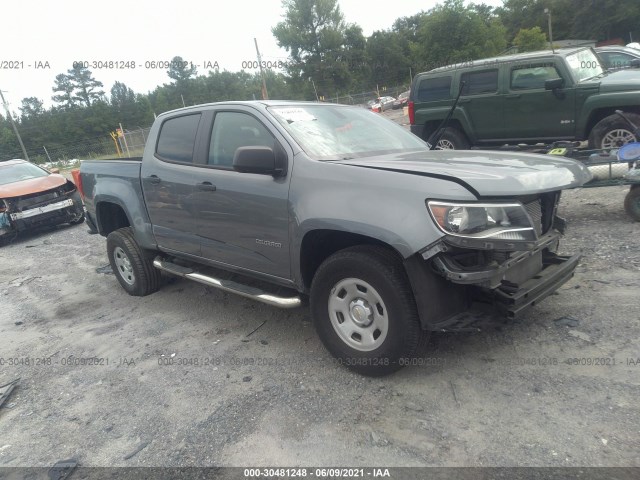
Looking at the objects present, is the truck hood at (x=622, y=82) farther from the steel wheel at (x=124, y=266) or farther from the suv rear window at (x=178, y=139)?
the steel wheel at (x=124, y=266)

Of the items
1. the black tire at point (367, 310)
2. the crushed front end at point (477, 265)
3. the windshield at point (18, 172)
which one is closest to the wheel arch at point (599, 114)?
the crushed front end at point (477, 265)

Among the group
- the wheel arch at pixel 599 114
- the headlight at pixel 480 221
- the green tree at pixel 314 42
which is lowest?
the wheel arch at pixel 599 114

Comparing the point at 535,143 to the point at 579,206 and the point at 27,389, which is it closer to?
the point at 579,206

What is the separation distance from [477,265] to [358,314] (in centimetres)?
82

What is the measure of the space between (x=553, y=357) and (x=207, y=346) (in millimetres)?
2629

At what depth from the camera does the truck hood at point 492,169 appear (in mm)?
2637

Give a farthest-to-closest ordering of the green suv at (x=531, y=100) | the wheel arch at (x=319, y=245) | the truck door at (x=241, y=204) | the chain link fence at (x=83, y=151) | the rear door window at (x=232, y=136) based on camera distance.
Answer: the chain link fence at (x=83, y=151)
the green suv at (x=531, y=100)
the rear door window at (x=232, y=136)
the truck door at (x=241, y=204)
the wheel arch at (x=319, y=245)

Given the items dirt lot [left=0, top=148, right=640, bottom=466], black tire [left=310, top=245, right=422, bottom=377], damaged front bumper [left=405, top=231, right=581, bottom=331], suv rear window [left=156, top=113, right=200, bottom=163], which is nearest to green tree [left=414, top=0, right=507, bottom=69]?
suv rear window [left=156, top=113, right=200, bottom=163]

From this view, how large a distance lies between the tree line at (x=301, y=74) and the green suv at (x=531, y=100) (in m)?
31.5

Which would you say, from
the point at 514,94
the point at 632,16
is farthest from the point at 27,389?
the point at 632,16

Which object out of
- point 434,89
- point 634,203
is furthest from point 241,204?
point 434,89

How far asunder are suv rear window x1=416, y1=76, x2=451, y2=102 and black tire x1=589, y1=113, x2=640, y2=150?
9.31ft

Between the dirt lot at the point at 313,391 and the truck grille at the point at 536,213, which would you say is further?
the truck grille at the point at 536,213

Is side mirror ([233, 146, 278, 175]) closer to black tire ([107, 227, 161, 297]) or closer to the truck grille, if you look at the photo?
the truck grille
